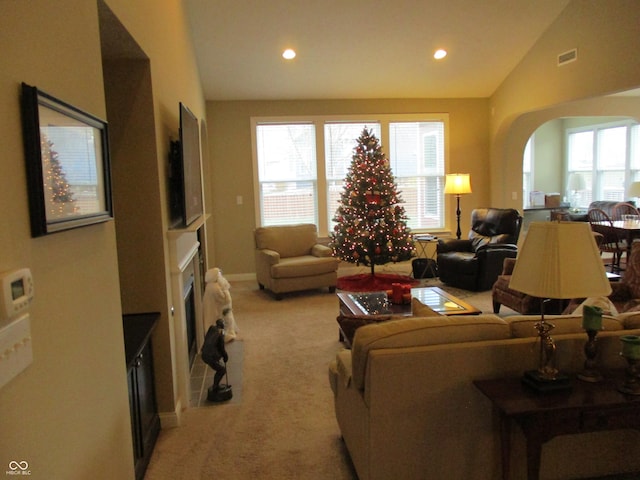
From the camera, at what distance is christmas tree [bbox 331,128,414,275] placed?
21.9 feet

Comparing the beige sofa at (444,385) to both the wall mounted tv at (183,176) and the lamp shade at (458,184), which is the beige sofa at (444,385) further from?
the lamp shade at (458,184)

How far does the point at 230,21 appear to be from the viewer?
5449 mm

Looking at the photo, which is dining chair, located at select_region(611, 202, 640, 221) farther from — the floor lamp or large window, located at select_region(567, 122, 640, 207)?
the floor lamp

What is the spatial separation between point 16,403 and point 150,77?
2.24 m

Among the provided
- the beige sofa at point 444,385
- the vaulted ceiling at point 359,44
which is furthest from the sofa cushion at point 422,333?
the vaulted ceiling at point 359,44

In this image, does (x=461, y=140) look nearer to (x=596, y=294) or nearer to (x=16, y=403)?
(x=596, y=294)

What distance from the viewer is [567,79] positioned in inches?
221

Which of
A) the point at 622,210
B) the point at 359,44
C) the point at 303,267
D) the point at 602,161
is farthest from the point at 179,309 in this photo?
the point at 602,161

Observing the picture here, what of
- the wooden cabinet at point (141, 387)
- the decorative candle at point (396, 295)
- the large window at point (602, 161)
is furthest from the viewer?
the large window at point (602, 161)

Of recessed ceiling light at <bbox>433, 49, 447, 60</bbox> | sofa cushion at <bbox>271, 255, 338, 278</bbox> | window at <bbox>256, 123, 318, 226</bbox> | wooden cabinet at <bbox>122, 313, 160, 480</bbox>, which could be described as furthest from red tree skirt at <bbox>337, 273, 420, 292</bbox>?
wooden cabinet at <bbox>122, 313, 160, 480</bbox>

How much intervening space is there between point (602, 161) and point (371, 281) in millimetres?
6072

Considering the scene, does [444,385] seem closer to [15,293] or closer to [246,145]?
[15,293]

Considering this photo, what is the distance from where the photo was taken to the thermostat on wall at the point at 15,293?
3.42 ft

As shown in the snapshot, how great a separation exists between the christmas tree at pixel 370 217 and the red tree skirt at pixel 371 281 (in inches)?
8.8
